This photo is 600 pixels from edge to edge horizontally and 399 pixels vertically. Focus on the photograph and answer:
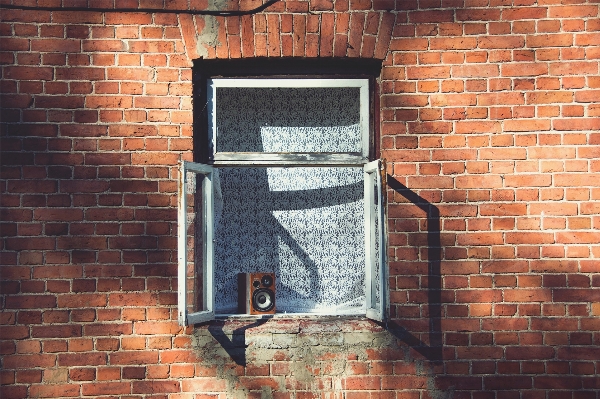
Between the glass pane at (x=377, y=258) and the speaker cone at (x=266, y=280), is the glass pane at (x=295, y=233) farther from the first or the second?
the glass pane at (x=377, y=258)

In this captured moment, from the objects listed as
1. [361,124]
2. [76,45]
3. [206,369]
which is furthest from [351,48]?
[206,369]

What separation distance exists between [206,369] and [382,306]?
Result: 1166 millimetres

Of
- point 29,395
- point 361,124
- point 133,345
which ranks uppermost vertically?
point 361,124

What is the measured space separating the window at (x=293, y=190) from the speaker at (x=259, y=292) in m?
0.09

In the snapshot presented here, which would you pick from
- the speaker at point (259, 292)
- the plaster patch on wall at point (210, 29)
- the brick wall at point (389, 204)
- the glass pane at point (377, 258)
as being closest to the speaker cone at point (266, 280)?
the speaker at point (259, 292)

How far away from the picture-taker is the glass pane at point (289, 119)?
3602 millimetres

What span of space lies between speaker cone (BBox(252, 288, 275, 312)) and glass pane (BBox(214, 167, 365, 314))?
0.09 meters

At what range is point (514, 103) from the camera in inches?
135

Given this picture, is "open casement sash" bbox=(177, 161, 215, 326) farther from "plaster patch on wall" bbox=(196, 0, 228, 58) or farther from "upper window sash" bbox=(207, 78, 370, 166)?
"plaster patch on wall" bbox=(196, 0, 228, 58)

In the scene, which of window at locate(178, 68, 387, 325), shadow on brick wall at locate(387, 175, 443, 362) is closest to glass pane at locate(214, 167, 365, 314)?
window at locate(178, 68, 387, 325)

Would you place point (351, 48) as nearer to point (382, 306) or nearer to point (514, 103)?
point (514, 103)

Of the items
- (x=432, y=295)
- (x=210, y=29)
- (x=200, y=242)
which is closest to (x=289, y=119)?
(x=210, y=29)

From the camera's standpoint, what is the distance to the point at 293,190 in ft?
11.9

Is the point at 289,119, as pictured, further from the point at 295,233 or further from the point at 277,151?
the point at 295,233
